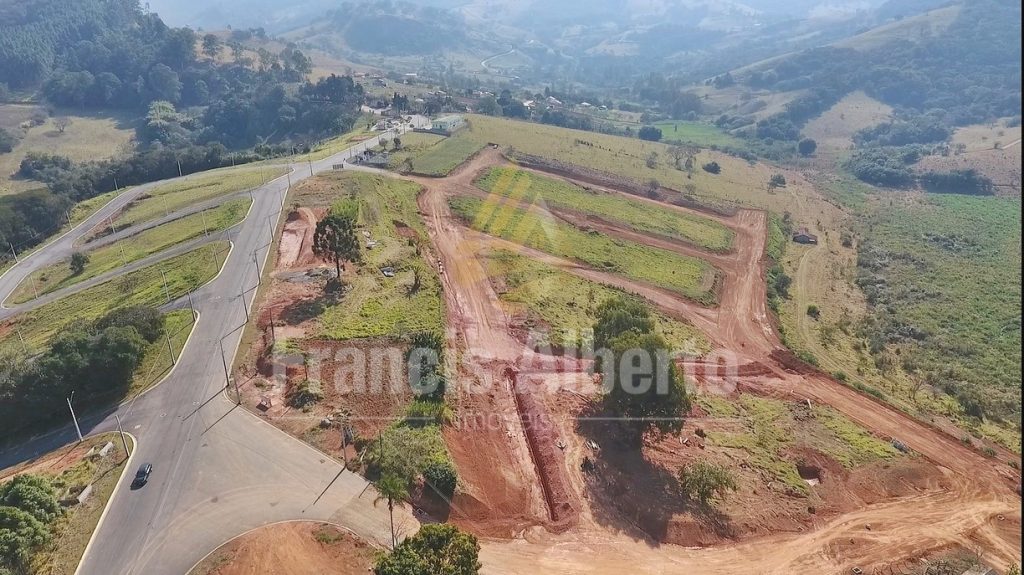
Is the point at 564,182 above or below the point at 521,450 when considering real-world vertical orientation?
above

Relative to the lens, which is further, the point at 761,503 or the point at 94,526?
the point at 761,503

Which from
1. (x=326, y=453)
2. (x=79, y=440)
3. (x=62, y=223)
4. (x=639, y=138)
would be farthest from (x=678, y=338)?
(x=639, y=138)

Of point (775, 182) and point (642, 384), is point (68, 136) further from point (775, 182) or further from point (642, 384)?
point (775, 182)

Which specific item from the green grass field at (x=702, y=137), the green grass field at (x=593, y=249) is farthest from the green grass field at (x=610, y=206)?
the green grass field at (x=702, y=137)

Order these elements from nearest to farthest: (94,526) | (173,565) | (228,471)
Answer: (173,565)
(94,526)
(228,471)

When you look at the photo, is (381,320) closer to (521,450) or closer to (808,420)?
(521,450)
